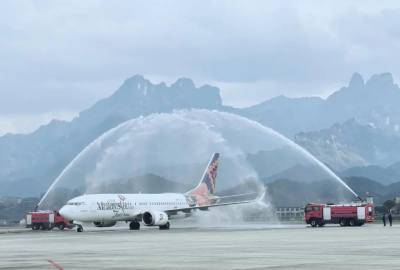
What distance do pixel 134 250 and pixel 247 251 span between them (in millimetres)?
7630

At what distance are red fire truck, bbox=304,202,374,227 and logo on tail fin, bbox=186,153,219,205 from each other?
1894 centimetres

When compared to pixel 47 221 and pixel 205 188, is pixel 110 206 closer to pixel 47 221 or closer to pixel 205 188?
pixel 47 221

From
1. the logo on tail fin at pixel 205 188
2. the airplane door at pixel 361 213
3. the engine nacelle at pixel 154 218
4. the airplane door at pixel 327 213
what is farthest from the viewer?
the logo on tail fin at pixel 205 188

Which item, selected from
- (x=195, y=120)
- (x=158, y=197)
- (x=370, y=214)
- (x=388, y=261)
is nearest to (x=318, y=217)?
(x=370, y=214)

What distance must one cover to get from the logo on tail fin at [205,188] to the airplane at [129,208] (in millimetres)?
227

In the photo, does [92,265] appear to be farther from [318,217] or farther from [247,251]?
[318,217]

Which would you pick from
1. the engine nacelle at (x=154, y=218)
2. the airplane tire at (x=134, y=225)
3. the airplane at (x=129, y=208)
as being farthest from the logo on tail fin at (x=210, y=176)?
the engine nacelle at (x=154, y=218)

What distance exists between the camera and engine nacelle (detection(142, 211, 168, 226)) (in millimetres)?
99688

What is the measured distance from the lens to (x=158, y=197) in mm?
107625

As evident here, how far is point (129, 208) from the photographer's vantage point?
100 m

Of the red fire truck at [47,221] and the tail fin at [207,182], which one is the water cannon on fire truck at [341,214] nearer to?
the tail fin at [207,182]

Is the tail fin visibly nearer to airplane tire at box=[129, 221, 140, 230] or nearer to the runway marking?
airplane tire at box=[129, 221, 140, 230]

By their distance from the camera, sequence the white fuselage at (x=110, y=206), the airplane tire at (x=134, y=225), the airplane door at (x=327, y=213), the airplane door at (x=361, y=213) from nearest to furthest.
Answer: the white fuselage at (x=110, y=206) < the airplane door at (x=361, y=213) < the airplane door at (x=327, y=213) < the airplane tire at (x=134, y=225)

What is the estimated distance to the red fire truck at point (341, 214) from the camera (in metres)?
98.3
